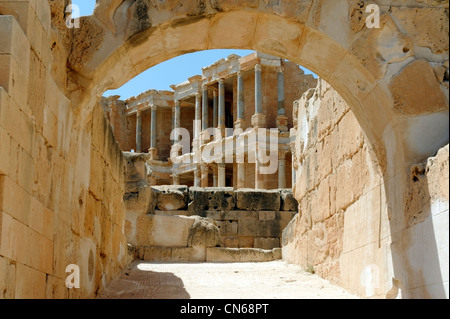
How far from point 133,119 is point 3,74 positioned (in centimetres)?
3556

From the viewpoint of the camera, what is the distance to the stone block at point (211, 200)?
1577cm

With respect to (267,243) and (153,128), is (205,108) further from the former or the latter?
(267,243)

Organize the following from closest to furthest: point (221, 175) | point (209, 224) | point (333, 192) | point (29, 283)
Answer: point (29, 283)
point (333, 192)
point (209, 224)
point (221, 175)

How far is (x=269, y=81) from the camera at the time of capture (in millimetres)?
29562

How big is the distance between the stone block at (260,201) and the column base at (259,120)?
39.8ft

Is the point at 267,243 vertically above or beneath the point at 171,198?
beneath

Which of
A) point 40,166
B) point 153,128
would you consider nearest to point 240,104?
point 153,128

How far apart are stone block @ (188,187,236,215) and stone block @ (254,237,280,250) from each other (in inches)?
47.7

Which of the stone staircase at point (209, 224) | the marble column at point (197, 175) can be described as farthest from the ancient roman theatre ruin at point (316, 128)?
the marble column at point (197, 175)

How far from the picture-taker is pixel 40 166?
13.9 ft

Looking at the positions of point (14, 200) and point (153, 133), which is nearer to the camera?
point (14, 200)

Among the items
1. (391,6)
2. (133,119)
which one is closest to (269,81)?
(133,119)

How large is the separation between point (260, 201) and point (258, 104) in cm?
1336

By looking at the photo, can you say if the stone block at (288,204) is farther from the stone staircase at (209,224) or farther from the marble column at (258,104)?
the marble column at (258,104)
